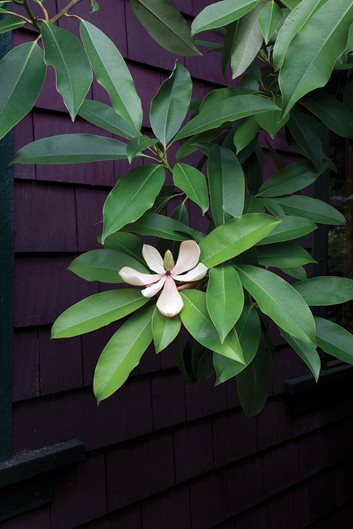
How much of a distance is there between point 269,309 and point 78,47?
496 mm

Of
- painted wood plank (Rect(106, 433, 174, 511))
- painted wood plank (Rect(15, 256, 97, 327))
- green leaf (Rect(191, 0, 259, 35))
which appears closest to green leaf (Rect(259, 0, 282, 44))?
green leaf (Rect(191, 0, 259, 35))

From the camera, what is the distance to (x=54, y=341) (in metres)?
1.51

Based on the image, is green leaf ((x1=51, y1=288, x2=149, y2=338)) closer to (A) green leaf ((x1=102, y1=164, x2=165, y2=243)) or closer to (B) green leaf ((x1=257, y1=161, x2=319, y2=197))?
(A) green leaf ((x1=102, y1=164, x2=165, y2=243))

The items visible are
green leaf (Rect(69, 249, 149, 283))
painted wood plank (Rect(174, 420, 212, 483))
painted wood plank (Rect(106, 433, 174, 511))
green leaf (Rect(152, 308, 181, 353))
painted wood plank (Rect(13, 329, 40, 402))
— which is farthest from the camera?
painted wood plank (Rect(174, 420, 212, 483))

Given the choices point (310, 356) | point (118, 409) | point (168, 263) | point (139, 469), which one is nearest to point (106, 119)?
point (168, 263)

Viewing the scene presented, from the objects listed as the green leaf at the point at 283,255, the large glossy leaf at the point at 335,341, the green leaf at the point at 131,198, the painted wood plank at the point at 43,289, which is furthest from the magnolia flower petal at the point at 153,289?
the painted wood plank at the point at 43,289

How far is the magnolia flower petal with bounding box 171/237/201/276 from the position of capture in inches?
38.1

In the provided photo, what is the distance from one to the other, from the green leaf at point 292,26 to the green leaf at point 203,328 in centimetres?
36

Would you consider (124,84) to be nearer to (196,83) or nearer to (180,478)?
(196,83)

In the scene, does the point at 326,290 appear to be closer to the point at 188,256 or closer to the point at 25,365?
the point at 188,256

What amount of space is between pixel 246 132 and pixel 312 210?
8.2 inches

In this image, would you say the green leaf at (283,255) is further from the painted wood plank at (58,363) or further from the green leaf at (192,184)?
the painted wood plank at (58,363)

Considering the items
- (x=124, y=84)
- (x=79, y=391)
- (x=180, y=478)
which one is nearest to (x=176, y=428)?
(x=180, y=478)

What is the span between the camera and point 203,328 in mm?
916
